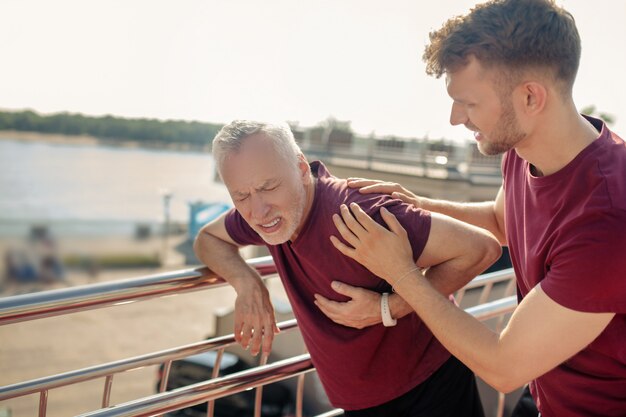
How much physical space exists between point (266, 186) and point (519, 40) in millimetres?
851

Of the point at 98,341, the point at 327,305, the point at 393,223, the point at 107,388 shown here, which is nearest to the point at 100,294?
the point at 107,388

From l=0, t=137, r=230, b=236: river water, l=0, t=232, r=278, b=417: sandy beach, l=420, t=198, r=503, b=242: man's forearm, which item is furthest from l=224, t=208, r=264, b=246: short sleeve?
l=0, t=137, r=230, b=236: river water

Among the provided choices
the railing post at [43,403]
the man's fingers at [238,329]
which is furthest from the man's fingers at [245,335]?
the railing post at [43,403]

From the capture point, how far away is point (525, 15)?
4.82ft

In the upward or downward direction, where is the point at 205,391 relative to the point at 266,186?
downward

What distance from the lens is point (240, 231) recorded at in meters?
2.15

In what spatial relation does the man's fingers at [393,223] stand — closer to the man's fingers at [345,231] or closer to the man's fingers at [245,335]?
the man's fingers at [345,231]

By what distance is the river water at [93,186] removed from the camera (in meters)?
45.6

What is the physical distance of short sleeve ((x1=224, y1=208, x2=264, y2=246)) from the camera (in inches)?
84.2

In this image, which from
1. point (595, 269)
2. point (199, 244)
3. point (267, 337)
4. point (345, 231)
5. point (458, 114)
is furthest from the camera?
point (199, 244)

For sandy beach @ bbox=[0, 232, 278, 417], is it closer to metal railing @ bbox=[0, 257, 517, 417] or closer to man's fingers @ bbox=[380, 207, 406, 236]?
metal railing @ bbox=[0, 257, 517, 417]

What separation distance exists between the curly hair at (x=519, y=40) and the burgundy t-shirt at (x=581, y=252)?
9.0 inches

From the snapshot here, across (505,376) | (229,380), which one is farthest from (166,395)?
(505,376)

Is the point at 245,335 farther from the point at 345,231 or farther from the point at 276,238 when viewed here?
the point at 345,231
